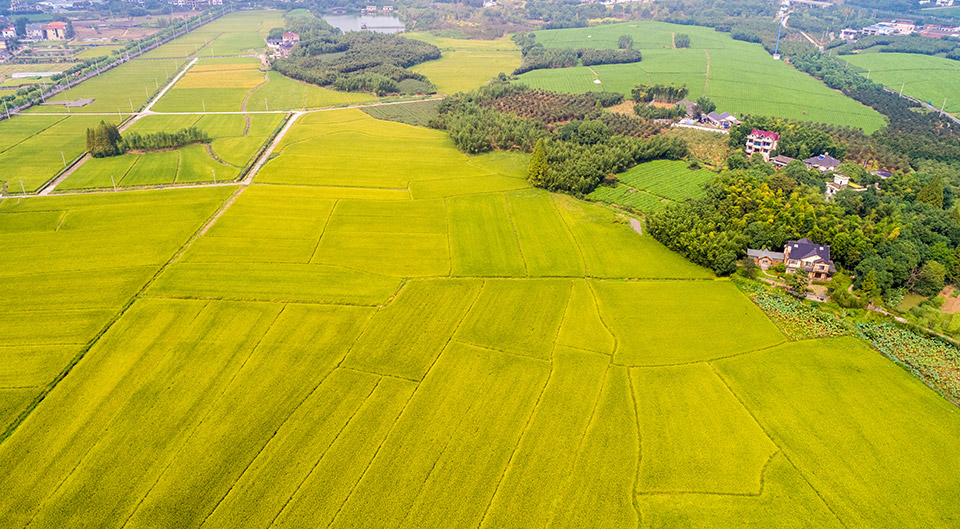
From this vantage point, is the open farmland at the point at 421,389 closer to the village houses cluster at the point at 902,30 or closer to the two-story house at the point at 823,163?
the two-story house at the point at 823,163

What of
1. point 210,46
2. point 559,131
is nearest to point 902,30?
point 559,131

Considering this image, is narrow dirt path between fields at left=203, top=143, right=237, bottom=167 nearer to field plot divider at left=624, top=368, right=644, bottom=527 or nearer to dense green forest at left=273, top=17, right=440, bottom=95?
dense green forest at left=273, top=17, right=440, bottom=95

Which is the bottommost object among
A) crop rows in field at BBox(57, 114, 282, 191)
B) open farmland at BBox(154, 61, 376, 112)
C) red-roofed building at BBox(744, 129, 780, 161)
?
crop rows in field at BBox(57, 114, 282, 191)

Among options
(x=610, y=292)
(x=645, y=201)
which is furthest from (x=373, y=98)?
(x=610, y=292)

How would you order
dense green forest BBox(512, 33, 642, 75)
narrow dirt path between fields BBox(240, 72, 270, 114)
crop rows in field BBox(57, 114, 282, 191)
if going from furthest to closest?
dense green forest BBox(512, 33, 642, 75)
narrow dirt path between fields BBox(240, 72, 270, 114)
crop rows in field BBox(57, 114, 282, 191)

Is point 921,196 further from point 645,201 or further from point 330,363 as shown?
point 330,363

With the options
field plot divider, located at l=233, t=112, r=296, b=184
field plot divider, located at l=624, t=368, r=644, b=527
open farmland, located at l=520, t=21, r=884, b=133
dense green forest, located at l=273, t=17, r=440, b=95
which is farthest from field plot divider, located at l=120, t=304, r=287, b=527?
open farmland, located at l=520, t=21, r=884, b=133
